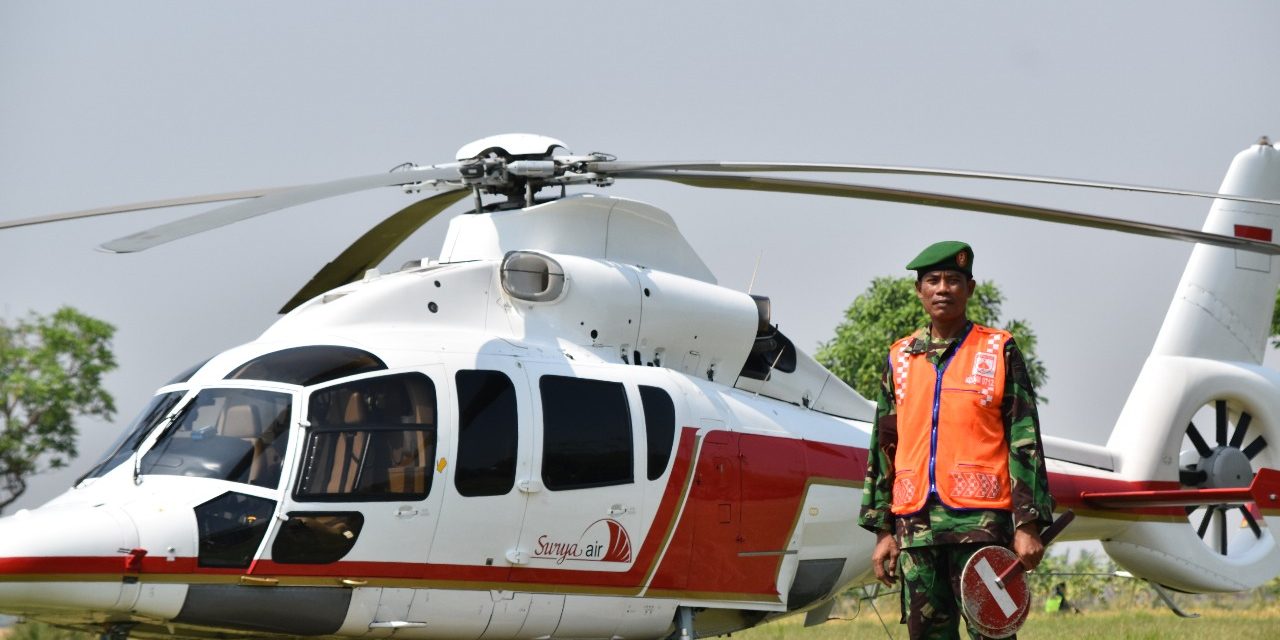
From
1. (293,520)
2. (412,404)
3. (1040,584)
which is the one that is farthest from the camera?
(1040,584)

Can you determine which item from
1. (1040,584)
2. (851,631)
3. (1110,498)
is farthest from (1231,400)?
(1040,584)

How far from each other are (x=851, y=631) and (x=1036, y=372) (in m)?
15.3

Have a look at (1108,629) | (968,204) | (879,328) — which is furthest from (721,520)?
(879,328)

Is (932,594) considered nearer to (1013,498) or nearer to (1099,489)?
(1013,498)

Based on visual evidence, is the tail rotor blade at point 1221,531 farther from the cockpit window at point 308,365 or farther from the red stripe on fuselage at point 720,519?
the cockpit window at point 308,365

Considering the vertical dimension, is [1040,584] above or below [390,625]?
below

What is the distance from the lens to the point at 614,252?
8922mm

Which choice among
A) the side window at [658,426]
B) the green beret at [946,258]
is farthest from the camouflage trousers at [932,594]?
the side window at [658,426]

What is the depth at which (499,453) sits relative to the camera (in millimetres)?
7523

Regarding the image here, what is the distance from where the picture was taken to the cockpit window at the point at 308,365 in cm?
716

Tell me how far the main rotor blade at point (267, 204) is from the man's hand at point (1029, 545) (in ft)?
13.0

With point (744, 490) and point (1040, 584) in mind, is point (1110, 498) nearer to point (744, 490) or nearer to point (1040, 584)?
point (744, 490)

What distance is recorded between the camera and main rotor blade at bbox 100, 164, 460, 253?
6320 mm

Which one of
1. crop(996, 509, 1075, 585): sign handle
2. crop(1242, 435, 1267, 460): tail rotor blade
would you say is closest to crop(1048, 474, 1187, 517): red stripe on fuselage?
crop(1242, 435, 1267, 460): tail rotor blade
